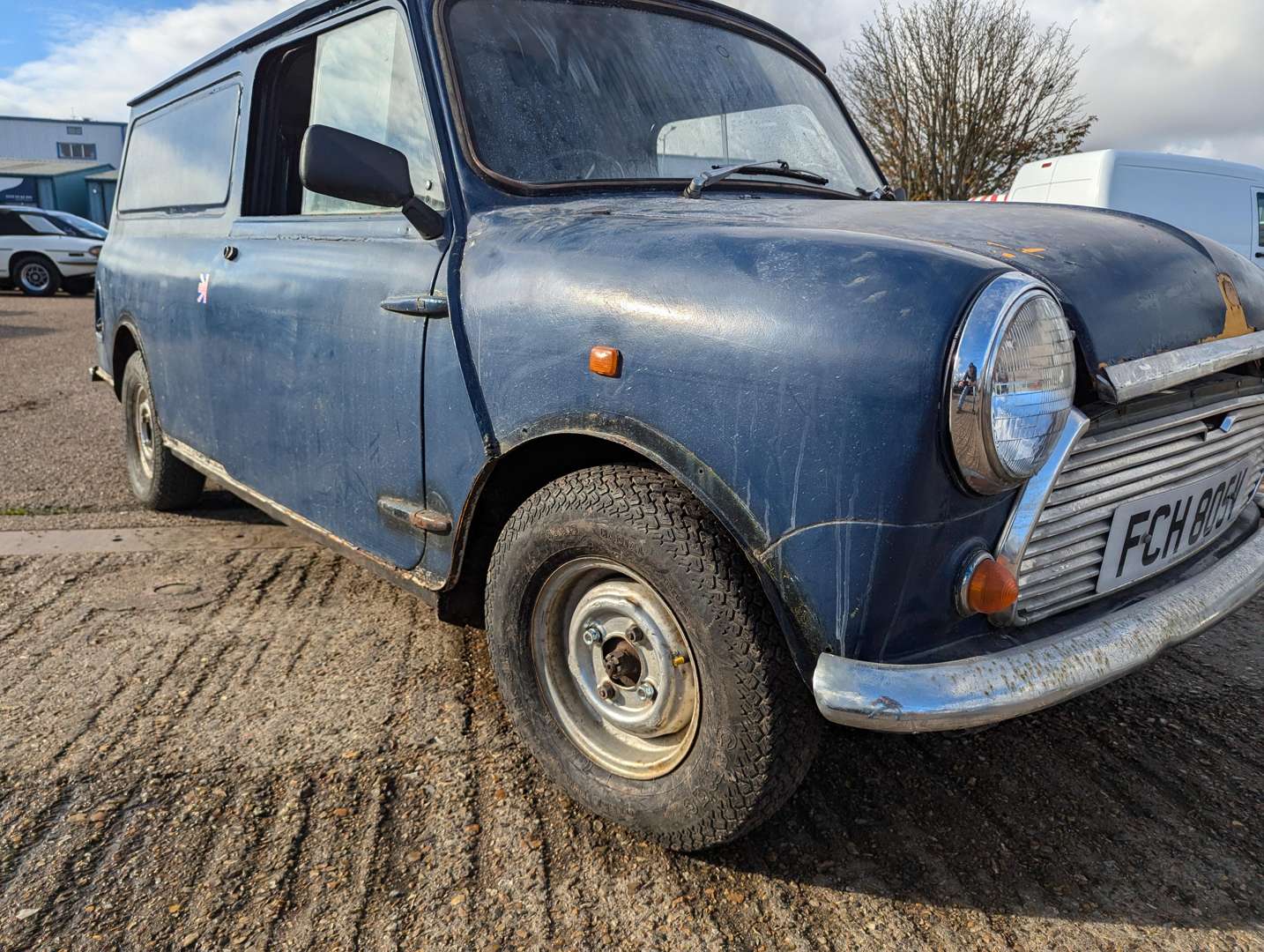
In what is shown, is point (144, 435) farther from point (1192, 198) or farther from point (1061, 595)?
point (1192, 198)

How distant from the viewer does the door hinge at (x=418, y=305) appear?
2.23 m

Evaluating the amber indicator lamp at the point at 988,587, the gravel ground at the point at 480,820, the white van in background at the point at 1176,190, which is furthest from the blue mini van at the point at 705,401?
the white van in background at the point at 1176,190

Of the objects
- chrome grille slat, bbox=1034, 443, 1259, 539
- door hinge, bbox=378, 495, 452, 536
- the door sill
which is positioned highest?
chrome grille slat, bbox=1034, 443, 1259, 539

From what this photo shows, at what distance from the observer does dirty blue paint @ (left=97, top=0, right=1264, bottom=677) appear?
1573mm

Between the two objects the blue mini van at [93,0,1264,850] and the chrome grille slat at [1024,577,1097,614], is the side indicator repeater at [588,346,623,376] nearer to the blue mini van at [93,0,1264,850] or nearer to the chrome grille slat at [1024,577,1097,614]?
the blue mini van at [93,0,1264,850]

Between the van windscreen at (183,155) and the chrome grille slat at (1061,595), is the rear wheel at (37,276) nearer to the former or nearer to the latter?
the van windscreen at (183,155)

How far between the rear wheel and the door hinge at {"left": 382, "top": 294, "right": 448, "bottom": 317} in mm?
17390

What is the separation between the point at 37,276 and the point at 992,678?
62.6 ft

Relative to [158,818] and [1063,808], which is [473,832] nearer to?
[158,818]

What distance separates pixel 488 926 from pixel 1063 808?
1.29 m

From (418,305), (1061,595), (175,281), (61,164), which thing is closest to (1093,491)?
(1061,595)

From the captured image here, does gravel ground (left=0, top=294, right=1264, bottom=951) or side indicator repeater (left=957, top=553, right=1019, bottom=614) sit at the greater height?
side indicator repeater (left=957, top=553, right=1019, bottom=614)

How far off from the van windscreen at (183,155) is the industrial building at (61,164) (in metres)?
31.1


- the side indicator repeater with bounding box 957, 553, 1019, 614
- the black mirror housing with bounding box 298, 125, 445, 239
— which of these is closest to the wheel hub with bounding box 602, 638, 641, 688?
the side indicator repeater with bounding box 957, 553, 1019, 614
